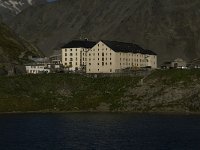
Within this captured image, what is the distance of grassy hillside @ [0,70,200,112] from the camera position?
593 ft

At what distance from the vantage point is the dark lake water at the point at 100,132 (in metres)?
104

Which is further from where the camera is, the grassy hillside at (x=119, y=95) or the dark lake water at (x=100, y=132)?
the grassy hillside at (x=119, y=95)

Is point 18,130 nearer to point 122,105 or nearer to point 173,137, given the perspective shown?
point 173,137

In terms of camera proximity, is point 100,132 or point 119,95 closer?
point 100,132

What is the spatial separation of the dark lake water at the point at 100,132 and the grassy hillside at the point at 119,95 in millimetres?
17646

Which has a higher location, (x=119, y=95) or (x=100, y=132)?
(x=119, y=95)

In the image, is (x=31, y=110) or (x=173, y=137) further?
(x=31, y=110)

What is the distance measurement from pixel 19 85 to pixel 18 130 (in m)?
72.2

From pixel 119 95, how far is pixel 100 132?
6601 centimetres

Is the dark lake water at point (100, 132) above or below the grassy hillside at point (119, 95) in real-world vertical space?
below

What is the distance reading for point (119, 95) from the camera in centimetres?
18862

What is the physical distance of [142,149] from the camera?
98625mm

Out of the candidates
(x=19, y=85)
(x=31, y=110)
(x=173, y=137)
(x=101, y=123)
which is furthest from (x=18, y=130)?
(x=19, y=85)

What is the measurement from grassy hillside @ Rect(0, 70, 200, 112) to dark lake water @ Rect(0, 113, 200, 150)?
57.9ft
